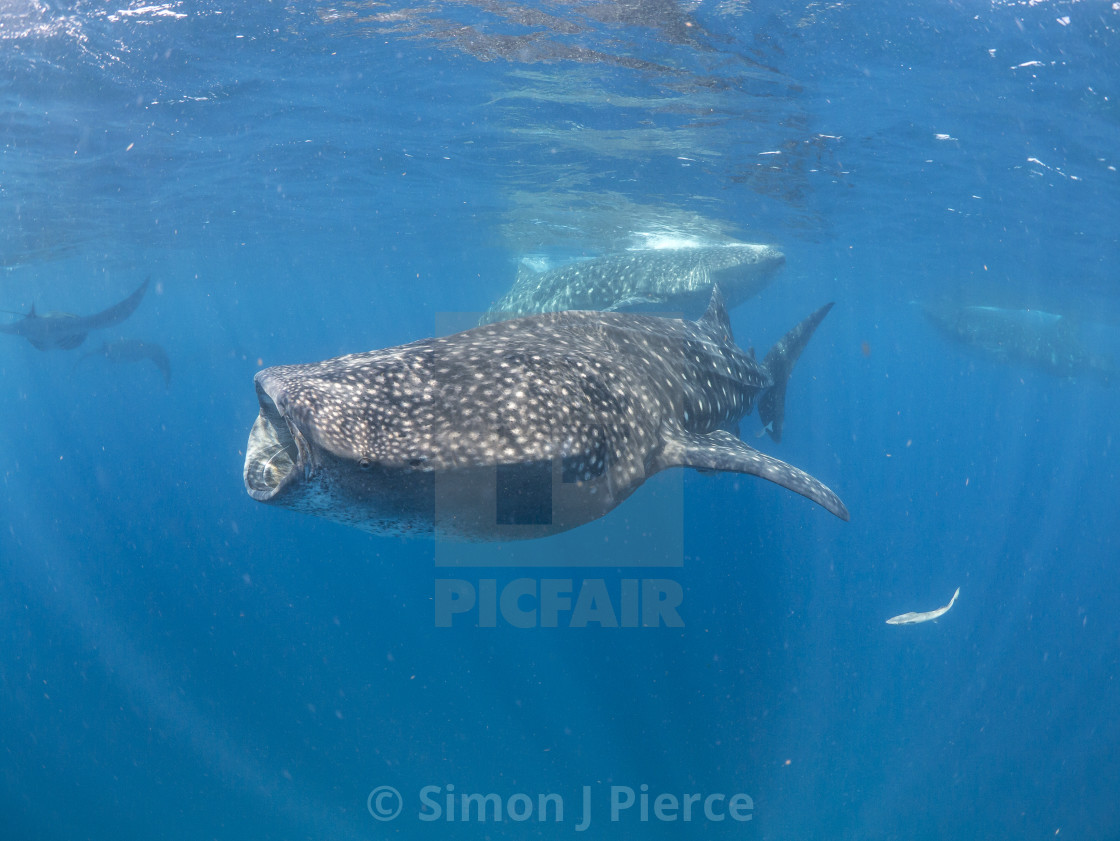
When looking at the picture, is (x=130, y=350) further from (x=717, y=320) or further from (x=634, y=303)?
(x=717, y=320)

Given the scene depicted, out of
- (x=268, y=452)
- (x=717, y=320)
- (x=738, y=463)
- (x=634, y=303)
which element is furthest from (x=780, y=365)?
(x=268, y=452)

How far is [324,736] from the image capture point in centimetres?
1271

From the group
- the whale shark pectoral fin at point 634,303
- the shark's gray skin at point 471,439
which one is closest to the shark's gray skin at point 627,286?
the whale shark pectoral fin at point 634,303

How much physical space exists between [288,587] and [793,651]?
44.9 ft

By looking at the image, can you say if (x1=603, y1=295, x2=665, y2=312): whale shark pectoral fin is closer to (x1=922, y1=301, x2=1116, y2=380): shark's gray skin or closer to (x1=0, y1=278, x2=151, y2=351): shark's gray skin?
(x1=0, y1=278, x2=151, y2=351): shark's gray skin

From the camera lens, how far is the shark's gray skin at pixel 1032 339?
29.9 metres

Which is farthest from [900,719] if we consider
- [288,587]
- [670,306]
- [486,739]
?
[288,587]

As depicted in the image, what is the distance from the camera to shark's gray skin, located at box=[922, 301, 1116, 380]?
29.9 meters

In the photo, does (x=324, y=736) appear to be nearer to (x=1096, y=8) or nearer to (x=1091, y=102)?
(x=1096, y=8)

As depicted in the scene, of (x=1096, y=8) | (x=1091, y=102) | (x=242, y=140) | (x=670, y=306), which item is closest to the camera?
(x=1096, y=8)

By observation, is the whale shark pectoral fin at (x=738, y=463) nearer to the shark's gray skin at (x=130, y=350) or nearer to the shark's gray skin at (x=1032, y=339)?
the shark's gray skin at (x=130, y=350)

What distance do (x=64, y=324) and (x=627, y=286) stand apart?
1838cm

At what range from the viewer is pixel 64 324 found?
19062 mm

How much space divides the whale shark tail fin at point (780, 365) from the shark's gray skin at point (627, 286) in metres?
5.01
